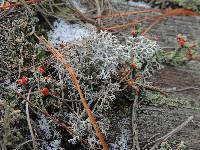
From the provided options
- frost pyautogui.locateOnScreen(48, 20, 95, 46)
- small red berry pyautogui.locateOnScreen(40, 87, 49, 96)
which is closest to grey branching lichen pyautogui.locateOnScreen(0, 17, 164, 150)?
small red berry pyautogui.locateOnScreen(40, 87, 49, 96)

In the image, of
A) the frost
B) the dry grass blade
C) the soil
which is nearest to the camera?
the dry grass blade

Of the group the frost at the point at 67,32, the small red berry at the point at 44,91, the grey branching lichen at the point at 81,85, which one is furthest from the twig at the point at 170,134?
the frost at the point at 67,32

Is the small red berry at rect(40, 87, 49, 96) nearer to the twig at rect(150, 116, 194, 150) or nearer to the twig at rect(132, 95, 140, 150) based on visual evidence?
the twig at rect(132, 95, 140, 150)

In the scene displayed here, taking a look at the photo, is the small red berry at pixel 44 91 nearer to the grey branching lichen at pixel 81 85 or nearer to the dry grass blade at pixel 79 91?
the grey branching lichen at pixel 81 85

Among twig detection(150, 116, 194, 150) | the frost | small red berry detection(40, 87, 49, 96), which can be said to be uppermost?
the frost

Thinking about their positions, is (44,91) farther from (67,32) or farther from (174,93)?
(174,93)

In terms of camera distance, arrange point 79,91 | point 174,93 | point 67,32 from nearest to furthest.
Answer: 1. point 79,91
2. point 174,93
3. point 67,32

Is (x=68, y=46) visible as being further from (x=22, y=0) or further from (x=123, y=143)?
(x=123, y=143)

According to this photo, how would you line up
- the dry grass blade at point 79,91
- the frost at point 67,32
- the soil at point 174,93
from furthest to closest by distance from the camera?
the frost at point 67,32
the soil at point 174,93
the dry grass blade at point 79,91

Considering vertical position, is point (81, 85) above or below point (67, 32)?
below

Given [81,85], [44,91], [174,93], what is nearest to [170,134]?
[174,93]

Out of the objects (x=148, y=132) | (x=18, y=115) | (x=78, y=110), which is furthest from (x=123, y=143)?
(x=18, y=115)
